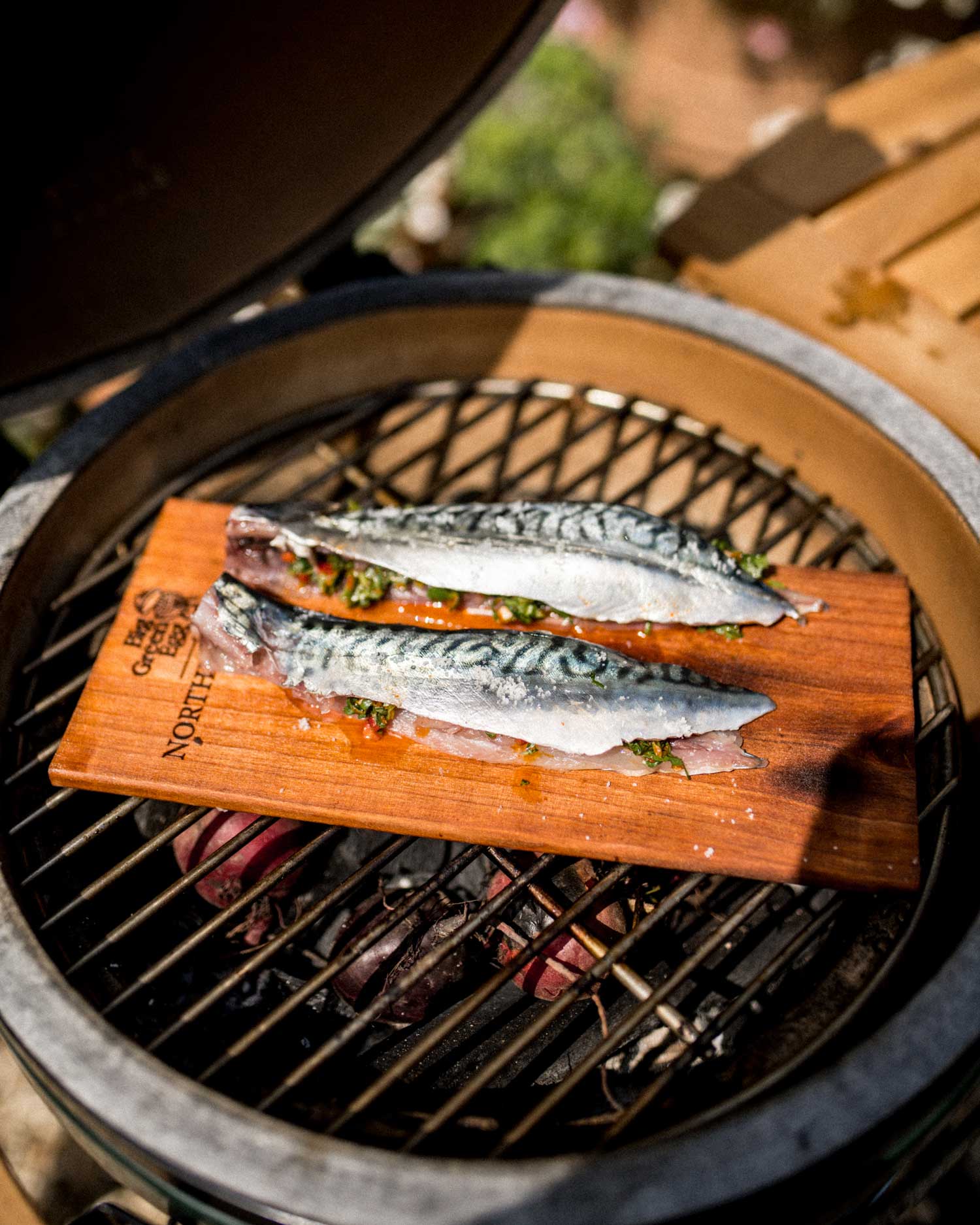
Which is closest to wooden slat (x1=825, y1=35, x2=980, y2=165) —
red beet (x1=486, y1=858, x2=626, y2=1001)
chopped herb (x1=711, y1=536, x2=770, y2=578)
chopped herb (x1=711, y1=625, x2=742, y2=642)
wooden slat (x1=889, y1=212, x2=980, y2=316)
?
wooden slat (x1=889, y1=212, x2=980, y2=316)

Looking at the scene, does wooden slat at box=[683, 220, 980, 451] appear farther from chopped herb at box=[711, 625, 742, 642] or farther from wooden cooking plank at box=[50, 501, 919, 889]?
chopped herb at box=[711, 625, 742, 642]

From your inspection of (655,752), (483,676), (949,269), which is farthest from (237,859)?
(949,269)

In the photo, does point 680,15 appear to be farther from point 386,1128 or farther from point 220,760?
point 386,1128

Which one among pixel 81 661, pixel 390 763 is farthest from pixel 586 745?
pixel 81 661

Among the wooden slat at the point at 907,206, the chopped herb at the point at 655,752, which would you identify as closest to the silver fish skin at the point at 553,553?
the chopped herb at the point at 655,752

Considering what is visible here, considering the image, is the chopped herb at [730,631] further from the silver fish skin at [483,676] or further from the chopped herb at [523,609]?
the chopped herb at [523,609]

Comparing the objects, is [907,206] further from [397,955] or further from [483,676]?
[397,955]

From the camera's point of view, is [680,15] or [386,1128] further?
[680,15]
